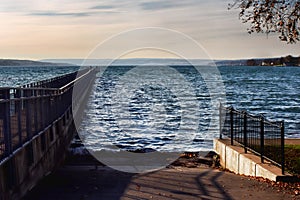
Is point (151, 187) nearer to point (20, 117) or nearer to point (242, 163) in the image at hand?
point (20, 117)

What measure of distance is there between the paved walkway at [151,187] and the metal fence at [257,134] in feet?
3.74

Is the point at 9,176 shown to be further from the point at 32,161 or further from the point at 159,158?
the point at 159,158

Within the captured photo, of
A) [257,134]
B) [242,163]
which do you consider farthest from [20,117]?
[257,134]

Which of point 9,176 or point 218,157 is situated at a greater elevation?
point 9,176

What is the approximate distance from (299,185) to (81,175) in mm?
5043

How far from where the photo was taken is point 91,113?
41.9 metres

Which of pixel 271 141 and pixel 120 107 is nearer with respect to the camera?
pixel 271 141

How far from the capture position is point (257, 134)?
46.2 ft

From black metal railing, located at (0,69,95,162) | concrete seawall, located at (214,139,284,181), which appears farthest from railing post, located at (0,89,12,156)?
concrete seawall, located at (214,139,284,181)

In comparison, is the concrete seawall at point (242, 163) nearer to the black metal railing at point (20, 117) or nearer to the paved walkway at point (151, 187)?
the paved walkway at point (151, 187)

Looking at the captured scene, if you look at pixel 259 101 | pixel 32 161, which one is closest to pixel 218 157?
pixel 32 161

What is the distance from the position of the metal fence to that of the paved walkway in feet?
3.74

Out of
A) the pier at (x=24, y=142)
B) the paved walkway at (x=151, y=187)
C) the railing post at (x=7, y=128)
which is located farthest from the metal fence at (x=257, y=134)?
the railing post at (x=7, y=128)

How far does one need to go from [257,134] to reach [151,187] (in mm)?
3816
